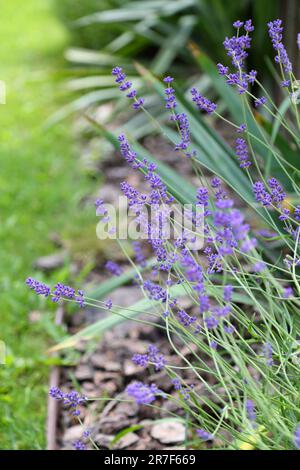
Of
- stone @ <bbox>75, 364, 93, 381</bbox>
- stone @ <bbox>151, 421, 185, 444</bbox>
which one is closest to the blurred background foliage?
stone @ <bbox>75, 364, 93, 381</bbox>

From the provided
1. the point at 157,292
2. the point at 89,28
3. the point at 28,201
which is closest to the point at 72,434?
the point at 157,292

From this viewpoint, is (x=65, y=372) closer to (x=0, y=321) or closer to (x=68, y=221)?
(x=0, y=321)

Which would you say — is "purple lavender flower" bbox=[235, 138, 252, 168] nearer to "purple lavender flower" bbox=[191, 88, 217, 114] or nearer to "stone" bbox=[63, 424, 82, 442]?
A: "purple lavender flower" bbox=[191, 88, 217, 114]

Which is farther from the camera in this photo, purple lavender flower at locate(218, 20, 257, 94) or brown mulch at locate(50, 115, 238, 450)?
brown mulch at locate(50, 115, 238, 450)

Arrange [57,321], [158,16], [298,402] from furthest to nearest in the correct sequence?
A: [158,16]
[57,321]
[298,402]

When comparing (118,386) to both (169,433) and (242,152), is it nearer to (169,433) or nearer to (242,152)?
(169,433)

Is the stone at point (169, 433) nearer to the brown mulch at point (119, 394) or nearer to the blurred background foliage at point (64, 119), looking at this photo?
the brown mulch at point (119, 394)

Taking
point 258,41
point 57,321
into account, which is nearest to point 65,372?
point 57,321
